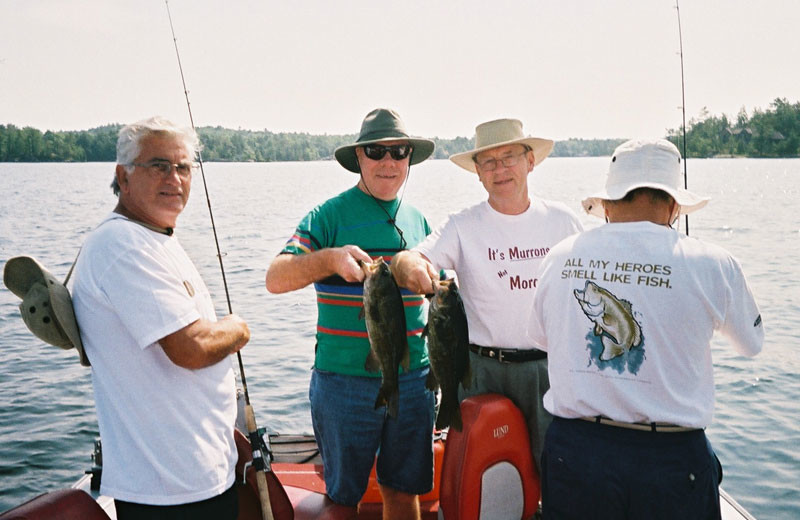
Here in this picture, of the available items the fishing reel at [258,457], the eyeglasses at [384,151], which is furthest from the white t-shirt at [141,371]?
the eyeglasses at [384,151]

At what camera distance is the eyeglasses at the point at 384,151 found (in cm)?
349

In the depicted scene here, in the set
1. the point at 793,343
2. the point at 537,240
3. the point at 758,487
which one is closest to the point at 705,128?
the point at 793,343

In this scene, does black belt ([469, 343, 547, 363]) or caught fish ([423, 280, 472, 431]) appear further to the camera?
black belt ([469, 343, 547, 363])

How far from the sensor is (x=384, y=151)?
3.50 meters

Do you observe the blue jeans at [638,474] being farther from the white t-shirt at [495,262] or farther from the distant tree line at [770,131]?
the distant tree line at [770,131]

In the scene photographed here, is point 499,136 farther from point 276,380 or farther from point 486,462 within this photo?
point 276,380

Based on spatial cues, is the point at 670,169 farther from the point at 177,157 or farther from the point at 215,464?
the point at 215,464

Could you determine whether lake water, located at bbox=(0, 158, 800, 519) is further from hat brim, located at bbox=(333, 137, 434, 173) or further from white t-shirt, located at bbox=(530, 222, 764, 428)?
white t-shirt, located at bbox=(530, 222, 764, 428)

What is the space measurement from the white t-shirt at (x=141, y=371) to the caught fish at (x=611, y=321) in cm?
150

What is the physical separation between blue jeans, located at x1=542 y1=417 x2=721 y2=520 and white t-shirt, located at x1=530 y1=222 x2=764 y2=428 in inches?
3.2

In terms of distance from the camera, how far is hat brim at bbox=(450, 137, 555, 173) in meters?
3.76

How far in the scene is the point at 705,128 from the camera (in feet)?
142

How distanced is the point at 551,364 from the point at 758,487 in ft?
20.2

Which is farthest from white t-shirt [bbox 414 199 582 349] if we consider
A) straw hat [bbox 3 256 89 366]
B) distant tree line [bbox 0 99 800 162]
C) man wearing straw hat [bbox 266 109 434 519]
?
distant tree line [bbox 0 99 800 162]
